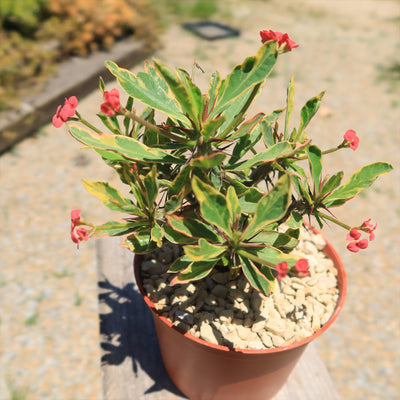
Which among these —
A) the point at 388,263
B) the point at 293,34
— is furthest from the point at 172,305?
the point at 293,34

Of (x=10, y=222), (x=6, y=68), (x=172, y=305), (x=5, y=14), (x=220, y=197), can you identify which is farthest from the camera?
(x=5, y=14)

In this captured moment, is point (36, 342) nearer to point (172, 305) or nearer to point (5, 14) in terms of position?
point (172, 305)

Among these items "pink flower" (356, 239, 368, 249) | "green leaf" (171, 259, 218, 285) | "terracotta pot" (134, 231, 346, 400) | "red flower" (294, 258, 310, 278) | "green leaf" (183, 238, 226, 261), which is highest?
"green leaf" (183, 238, 226, 261)

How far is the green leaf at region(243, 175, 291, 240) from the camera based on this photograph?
0.71 metres

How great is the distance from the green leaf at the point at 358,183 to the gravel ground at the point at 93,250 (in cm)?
125

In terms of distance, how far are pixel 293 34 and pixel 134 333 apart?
4.48m

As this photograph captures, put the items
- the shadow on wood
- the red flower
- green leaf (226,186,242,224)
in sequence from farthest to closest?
the shadow on wood, green leaf (226,186,242,224), the red flower

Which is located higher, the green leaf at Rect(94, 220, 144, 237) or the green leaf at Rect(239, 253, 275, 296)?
the green leaf at Rect(94, 220, 144, 237)

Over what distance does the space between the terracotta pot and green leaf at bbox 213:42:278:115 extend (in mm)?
542

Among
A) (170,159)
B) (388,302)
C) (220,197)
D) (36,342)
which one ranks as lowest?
(388,302)

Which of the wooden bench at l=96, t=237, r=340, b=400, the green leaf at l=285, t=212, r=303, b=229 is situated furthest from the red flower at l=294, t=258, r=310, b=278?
the wooden bench at l=96, t=237, r=340, b=400

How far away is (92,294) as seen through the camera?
1980 millimetres

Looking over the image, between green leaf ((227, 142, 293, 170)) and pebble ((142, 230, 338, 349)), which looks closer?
green leaf ((227, 142, 293, 170))

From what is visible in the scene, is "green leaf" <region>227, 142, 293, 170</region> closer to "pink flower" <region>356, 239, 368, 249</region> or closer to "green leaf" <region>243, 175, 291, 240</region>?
"green leaf" <region>243, 175, 291, 240</region>
